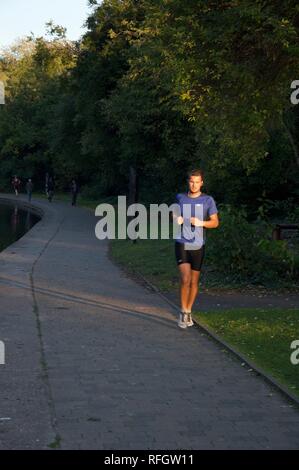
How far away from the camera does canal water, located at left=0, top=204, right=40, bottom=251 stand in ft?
90.2

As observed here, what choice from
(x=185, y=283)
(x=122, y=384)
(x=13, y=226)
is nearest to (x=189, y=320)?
(x=185, y=283)

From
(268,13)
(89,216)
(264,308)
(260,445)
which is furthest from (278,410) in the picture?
(89,216)

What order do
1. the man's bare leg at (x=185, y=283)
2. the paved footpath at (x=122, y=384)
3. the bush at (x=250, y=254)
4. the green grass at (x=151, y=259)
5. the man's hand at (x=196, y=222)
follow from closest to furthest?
the paved footpath at (x=122, y=384)
the man's hand at (x=196, y=222)
the man's bare leg at (x=185, y=283)
the bush at (x=250, y=254)
the green grass at (x=151, y=259)

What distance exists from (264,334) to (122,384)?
2775 millimetres

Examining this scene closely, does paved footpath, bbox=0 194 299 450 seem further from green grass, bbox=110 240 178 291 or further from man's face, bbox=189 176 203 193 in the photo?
green grass, bbox=110 240 178 291

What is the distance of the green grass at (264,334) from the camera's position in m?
7.14

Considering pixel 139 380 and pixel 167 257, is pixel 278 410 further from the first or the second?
pixel 167 257

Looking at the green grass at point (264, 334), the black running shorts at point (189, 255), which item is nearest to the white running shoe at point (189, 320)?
the green grass at point (264, 334)

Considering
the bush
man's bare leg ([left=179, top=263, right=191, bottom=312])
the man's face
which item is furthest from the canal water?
the man's face

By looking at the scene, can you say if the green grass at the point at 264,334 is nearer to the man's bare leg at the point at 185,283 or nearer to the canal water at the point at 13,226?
the man's bare leg at the point at 185,283

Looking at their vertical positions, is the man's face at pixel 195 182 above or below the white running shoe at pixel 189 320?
above

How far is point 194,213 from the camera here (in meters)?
9.13

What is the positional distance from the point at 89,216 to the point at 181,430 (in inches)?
1286

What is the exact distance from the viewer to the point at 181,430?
5242mm
